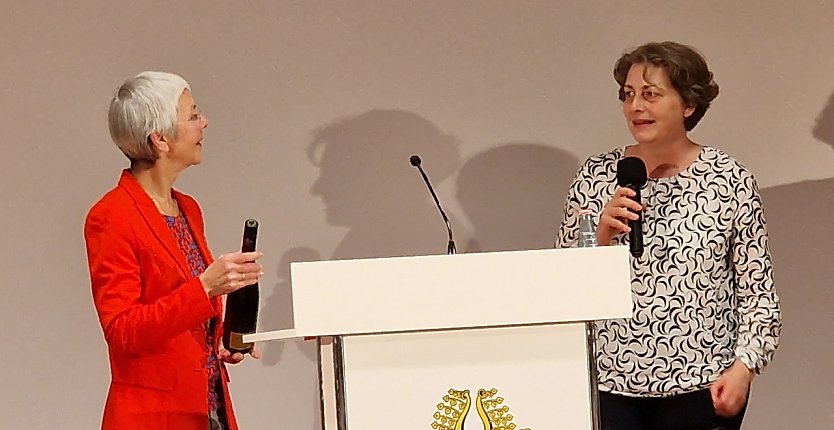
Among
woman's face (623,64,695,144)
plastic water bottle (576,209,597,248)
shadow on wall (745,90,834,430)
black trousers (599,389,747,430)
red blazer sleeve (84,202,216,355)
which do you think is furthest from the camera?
shadow on wall (745,90,834,430)

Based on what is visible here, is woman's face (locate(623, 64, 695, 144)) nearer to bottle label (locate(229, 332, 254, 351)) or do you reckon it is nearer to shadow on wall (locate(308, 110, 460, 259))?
shadow on wall (locate(308, 110, 460, 259))

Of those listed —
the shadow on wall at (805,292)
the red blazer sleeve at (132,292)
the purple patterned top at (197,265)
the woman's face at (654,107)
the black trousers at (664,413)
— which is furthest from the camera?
the shadow on wall at (805,292)

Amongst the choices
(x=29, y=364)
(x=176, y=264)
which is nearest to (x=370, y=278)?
(x=176, y=264)

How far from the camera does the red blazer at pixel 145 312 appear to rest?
93.0 inches

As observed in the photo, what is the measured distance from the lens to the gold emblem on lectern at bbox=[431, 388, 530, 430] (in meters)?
2.12

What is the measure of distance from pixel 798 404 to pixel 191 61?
2.14m

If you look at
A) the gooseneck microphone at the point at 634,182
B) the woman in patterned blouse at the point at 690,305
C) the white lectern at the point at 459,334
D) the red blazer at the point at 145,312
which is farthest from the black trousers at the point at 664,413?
the red blazer at the point at 145,312

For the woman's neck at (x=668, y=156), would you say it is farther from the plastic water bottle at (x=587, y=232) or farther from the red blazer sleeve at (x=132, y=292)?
the red blazer sleeve at (x=132, y=292)

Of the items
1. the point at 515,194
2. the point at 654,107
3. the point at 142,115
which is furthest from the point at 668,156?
the point at 142,115

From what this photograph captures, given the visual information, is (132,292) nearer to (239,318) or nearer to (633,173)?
(239,318)

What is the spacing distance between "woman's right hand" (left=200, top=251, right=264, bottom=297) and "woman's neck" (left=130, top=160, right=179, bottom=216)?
0.27 m

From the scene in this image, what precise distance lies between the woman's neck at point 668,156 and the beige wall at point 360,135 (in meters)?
0.82

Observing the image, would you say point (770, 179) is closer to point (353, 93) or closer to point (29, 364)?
point (353, 93)

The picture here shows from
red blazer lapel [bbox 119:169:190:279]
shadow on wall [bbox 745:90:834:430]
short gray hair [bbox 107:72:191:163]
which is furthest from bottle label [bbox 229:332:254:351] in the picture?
shadow on wall [bbox 745:90:834:430]
